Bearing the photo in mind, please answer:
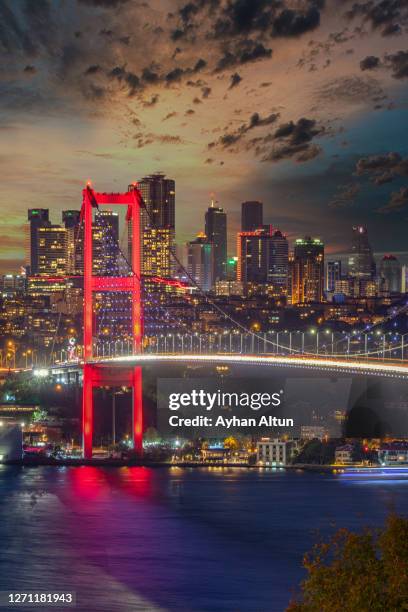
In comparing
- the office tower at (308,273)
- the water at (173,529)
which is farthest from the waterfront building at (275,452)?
the office tower at (308,273)

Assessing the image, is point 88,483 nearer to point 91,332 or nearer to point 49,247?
point 91,332

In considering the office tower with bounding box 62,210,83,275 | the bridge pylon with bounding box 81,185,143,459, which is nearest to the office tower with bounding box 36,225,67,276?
the office tower with bounding box 62,210,83,275

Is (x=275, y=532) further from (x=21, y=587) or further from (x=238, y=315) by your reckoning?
(x=238, y=315)

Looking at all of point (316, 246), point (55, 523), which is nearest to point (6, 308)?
point (316, 246)

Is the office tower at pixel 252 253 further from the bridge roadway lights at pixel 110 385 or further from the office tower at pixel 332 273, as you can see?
the bridge roadway lights at pixel 110 385

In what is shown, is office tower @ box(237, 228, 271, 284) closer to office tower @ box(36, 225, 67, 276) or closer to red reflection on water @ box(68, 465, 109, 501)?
office tower @ box(36, 225, 67, 276)

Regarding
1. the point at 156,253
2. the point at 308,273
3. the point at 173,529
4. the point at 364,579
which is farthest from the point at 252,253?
the point at 364,579

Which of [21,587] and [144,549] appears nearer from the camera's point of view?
[21,587]
